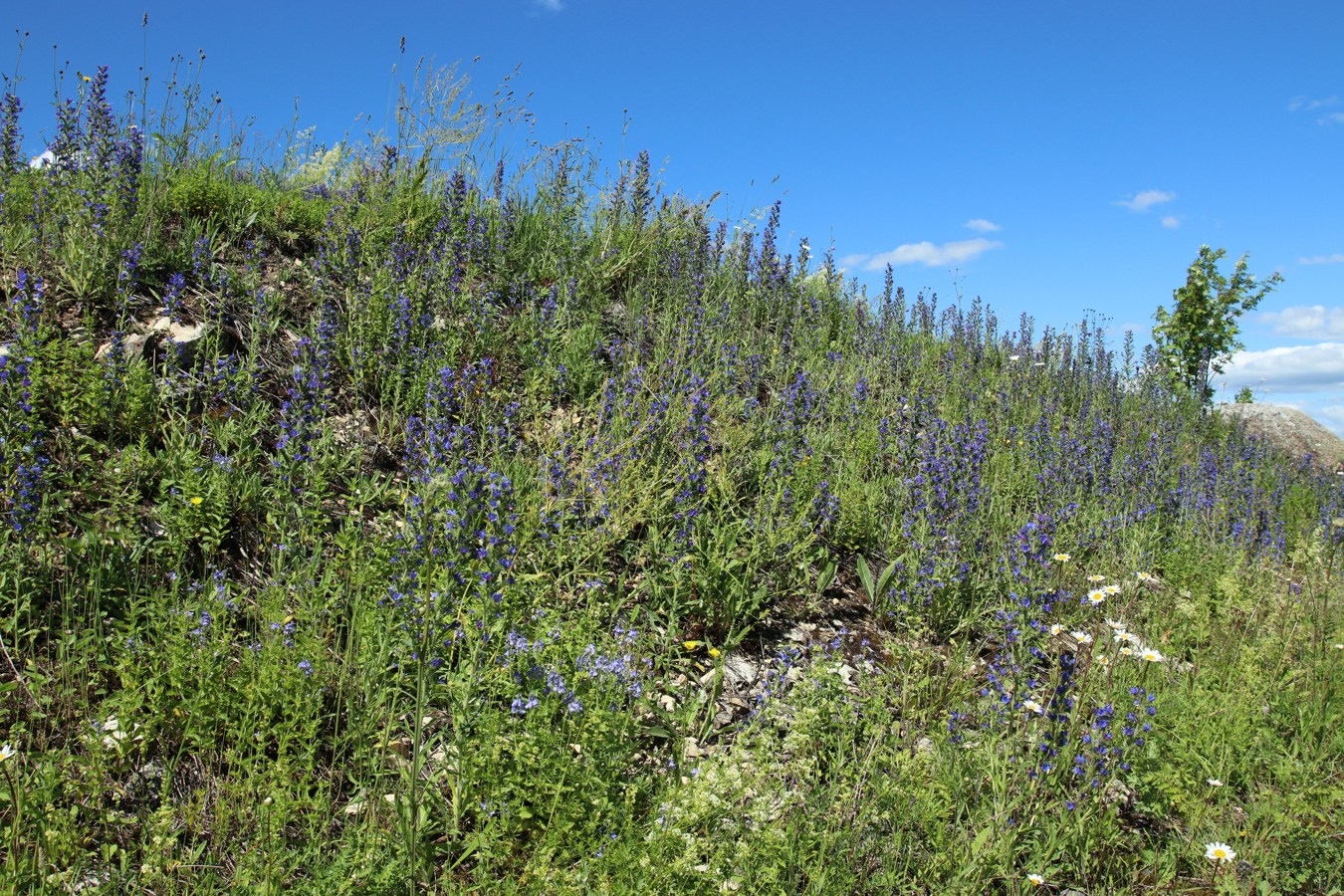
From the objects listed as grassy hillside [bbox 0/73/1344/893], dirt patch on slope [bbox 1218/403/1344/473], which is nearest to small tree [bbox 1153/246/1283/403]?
dirt patch on slope [bbox 1218/403/1344/473]

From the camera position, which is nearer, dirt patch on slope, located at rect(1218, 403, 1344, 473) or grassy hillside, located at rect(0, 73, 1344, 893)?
grassy hillside, located at rect(0, 73, 1344, 893)

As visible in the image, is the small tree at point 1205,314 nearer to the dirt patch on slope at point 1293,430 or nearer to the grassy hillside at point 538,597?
the dirt patch on slope at point 1293,430

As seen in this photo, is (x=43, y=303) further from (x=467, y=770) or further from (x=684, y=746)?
(x=684, y=746)

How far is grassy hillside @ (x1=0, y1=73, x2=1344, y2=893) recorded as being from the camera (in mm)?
2250

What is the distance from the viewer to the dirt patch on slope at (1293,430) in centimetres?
1356

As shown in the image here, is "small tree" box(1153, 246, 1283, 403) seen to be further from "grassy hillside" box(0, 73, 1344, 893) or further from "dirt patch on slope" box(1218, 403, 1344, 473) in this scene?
"grassy hillside" box(0, 73, 1344, 893)

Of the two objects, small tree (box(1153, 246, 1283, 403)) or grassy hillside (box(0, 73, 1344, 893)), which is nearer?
grassy hillside (box(0, 73, 1344, 893))

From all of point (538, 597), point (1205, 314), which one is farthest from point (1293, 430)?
point (538, 597)

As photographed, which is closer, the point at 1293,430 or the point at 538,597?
the point at 538,597

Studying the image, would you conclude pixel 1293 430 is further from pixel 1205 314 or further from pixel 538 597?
pixel 538 597

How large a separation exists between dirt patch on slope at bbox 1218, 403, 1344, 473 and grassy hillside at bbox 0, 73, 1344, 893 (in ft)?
29.9

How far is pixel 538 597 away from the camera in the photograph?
309 centimetres

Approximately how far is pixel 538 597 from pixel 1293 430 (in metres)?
16.5

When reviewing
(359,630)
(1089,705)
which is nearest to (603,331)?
(359,630)
